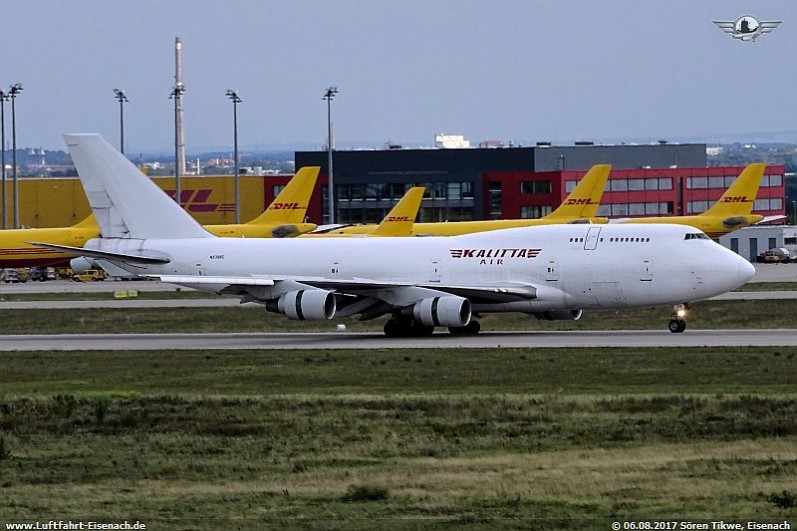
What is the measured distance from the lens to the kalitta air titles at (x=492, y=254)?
48.8 meters

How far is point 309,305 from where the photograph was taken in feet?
159

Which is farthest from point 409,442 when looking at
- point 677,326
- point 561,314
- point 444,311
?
point 677,326

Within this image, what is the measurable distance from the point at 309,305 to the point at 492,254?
6293 millimetres

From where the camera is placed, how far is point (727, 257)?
4672 cm

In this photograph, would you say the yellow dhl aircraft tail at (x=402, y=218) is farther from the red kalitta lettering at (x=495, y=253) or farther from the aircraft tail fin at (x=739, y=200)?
the red kalitta lettering at (x=495, y=253)

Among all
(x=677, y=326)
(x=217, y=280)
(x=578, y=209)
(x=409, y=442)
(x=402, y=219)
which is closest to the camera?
(x=409, y=442)

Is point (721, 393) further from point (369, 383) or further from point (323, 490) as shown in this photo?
point (323, 490)

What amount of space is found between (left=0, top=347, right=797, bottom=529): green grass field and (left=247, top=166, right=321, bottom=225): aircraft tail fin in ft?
192

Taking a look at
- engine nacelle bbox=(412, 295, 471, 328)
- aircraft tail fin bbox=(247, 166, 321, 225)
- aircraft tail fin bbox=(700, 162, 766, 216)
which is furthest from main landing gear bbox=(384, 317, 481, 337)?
aircraft tail fin bbox=(700, 162, 766, 216)

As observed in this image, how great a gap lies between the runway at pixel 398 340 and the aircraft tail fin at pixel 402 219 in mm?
35161

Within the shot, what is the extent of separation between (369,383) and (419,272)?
1546 cm

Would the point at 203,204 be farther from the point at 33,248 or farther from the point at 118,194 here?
the point at 118,194

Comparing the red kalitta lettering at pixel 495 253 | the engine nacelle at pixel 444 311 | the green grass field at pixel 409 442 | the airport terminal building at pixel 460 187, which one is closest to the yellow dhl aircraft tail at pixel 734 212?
the airport terminal building at pixel 460 187

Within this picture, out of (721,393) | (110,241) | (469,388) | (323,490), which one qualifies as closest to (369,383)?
(469,388)
